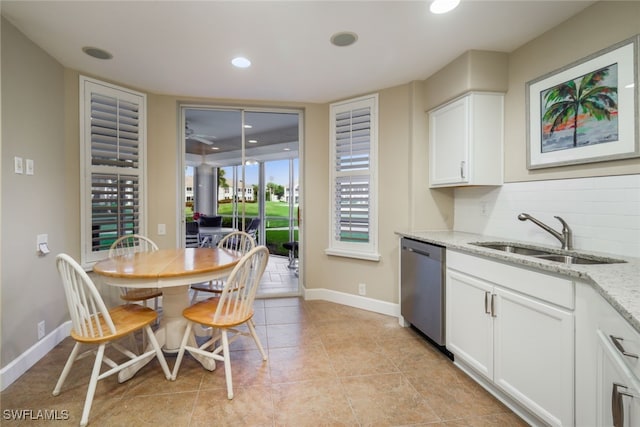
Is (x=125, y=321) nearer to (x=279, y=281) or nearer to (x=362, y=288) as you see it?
(x=362, y=288)

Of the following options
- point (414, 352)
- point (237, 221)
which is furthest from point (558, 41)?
point (237, 221)

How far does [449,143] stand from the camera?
9.12 ft

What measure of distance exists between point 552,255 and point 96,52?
Result: 3770 millimetres

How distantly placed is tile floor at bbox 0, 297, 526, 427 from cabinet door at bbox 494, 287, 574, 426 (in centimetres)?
23

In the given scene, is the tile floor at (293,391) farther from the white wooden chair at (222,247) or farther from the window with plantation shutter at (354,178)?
the window with plantation shutter at (354,178)

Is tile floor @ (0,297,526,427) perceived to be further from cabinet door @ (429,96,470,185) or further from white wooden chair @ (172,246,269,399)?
cabinet door @ (429,96,470,185)

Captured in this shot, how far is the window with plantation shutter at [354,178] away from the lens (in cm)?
342

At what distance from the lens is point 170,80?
10.0 ft

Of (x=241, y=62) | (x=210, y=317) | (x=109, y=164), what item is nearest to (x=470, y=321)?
(x=210, y=317)

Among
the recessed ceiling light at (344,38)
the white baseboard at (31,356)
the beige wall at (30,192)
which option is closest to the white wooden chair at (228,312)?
the white baseboard at (31,356)

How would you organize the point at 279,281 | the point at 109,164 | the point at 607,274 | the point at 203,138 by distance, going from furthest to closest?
the point at 279,281 → the point at 203,138 → the point at 109,164 → the point at 607,274

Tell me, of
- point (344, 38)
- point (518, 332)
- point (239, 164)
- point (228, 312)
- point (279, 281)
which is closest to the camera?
point (518, 332)

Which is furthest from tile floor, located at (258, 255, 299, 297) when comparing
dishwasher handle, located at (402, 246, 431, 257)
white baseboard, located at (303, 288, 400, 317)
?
dishwasher handle, located at (402, 246, 431, 257)

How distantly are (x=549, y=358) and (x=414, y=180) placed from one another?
1.94 meters
